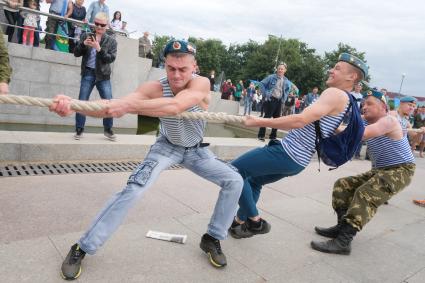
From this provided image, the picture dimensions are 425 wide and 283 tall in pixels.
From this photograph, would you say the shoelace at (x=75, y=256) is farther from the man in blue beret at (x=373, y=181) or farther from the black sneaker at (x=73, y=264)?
the man in blue beret at (x=373, y=181)

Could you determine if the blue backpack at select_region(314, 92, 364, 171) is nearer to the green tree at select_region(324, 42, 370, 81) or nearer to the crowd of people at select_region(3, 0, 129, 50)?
the crowd of people at select_region(3, 0, 129, 50)

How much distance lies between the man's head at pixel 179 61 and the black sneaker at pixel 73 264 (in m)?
1.37

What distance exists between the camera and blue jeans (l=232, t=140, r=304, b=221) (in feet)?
10.3

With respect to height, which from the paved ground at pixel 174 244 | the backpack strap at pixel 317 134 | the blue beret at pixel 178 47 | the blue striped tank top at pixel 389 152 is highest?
the blue beret at pixel 178 47

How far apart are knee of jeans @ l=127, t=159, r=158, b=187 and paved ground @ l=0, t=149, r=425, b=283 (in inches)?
24.7

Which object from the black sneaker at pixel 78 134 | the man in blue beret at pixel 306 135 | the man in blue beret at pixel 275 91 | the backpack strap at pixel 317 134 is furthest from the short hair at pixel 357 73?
the man in blue beret at pixel 275 91

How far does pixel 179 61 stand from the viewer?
106 inches

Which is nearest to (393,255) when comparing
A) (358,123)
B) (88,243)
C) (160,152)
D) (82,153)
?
(358,123)

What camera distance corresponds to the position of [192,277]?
2.64m

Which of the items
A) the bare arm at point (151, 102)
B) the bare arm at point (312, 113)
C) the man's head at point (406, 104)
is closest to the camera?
the bare arm at point (151, 102)

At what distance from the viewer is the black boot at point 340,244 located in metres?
3.42

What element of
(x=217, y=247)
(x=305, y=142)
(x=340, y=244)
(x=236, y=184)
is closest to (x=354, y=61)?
(x=305, y=142)

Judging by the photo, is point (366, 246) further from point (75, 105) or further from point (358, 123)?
point (75, 105)

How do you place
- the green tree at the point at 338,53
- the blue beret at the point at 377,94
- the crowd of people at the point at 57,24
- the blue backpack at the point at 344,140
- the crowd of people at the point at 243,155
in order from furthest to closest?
the green tree at the point at 338,53
the crowd of people at the point at 57,24
the blue beret at the point at 377,94
the blue backpack at the point at 344,140
the crowd of people at the point at 243,155
